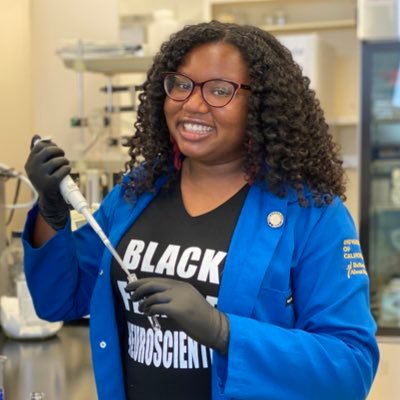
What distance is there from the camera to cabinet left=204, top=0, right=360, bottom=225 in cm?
371

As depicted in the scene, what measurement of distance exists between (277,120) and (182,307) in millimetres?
373

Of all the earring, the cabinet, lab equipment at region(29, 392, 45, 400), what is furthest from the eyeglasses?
the cabinet

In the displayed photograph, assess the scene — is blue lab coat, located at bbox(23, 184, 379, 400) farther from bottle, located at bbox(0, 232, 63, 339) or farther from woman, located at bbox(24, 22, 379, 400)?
bottle, located at bbox(0, 232, 63, 339)

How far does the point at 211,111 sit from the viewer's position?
3.48 ft

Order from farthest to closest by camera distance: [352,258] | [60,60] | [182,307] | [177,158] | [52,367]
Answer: [60,60] → [52,367] → [177,158] → [352,258] → [182,307]

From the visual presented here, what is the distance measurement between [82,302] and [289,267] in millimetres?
472

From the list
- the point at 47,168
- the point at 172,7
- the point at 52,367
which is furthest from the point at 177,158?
the point at 172,7

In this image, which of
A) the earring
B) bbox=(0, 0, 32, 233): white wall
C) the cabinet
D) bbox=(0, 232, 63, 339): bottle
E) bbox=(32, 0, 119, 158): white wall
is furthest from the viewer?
the cabinet

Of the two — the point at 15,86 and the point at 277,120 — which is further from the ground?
the point at 15,86

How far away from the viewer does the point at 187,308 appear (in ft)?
2.98

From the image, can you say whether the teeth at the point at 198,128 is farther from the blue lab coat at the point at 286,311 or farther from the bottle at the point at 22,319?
the bottle at the point at 22,319

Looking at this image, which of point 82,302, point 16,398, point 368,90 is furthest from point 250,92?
point 368,90

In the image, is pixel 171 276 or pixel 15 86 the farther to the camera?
pixel 15 86

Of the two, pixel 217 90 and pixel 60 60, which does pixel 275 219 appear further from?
pixel 60 60
